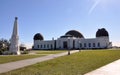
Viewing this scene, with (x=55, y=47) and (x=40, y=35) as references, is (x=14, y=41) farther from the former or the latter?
(x=40, y=35)

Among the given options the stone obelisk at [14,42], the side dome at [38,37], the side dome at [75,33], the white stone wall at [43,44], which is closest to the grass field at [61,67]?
the stone obelisk at [14,42]

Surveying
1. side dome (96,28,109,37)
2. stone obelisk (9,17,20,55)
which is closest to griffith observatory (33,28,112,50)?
side dome (96,28,109,37)

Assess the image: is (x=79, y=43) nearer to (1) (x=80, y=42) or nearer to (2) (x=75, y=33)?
(1) (x=80, y=42)

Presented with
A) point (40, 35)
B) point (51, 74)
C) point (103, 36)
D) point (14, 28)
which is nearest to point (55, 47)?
point (40, 35)

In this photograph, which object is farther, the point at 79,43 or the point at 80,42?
the point at 80,42

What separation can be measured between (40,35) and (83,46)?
25.8 meters

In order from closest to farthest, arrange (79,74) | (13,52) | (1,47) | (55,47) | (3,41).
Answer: (79,74) → (13,52) → (1,47) → (3,41) → (55,47)

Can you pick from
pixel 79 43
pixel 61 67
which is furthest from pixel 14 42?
pixel 79 43

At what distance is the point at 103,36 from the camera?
87.8 meters

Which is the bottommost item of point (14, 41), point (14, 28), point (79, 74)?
point (79, 74)

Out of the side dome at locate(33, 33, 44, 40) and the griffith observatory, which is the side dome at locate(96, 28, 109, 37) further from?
the side dome at locate(33, 33, 44, 40)

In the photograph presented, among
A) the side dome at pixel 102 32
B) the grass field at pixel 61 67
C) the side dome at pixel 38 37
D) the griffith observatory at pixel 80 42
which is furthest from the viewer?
the side dome at pixel 38 37

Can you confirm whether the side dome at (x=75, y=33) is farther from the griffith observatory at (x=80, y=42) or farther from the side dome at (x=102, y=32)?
the side dome at (x=102, y=32)

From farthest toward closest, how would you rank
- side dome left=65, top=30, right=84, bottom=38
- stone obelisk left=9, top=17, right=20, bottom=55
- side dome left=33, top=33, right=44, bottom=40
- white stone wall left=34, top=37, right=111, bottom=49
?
side dome left=65, top=30, right=84, bottom=38 → side dome left=33, top=33, right=44, bottom=40 → white stone wall left=34, top=37, right=111, bottom=49 → stone obelisk left=9, top=17, right=20, bottom=55
